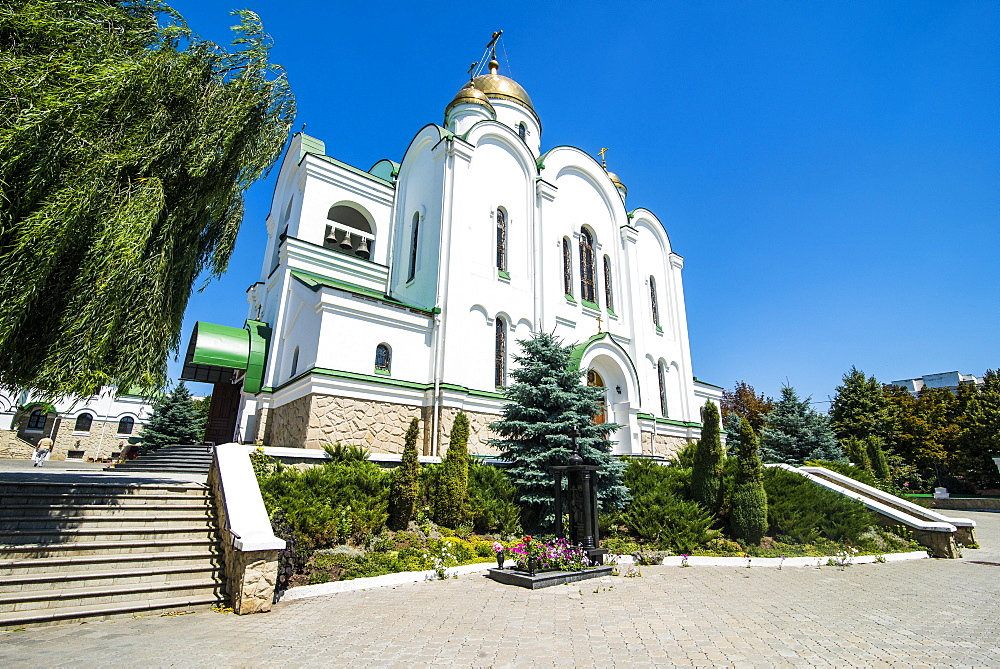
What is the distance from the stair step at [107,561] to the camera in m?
5.62

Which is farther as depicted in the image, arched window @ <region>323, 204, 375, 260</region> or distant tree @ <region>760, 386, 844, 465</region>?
distant tree @ <region>760, 386, 844, 465</region>

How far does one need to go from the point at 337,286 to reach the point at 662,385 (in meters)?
14.0

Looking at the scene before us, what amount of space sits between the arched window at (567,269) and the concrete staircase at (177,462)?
12.9 metres

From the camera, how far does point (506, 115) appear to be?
23719 millimetres

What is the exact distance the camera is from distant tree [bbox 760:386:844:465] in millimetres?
21594

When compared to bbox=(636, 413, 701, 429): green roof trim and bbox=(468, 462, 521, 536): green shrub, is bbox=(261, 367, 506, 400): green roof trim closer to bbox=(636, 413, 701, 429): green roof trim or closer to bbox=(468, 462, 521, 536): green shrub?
bbox=(468, 462, 521, 536): green shrub

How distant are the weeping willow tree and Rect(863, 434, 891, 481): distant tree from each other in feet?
76.9

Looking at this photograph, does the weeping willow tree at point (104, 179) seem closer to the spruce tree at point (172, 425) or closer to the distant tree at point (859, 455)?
the spruce tree at point (172, 425)

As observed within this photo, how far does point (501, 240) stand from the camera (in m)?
17.6

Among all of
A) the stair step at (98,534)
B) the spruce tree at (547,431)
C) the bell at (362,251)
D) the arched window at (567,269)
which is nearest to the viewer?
the stair step at (98,534)

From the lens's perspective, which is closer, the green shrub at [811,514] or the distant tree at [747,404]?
the green shrub at [811,514]

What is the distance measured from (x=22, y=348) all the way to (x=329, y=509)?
187 inches

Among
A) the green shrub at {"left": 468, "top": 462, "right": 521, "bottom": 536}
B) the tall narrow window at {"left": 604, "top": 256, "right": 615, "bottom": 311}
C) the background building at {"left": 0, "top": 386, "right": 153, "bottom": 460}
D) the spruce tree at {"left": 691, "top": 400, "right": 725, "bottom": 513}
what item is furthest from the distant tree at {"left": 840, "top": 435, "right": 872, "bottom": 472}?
the background building at {"left": 0, "top": 386, "right": 153, "bottom": 460}

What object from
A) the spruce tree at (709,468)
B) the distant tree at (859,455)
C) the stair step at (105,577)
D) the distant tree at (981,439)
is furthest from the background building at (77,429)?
the distant tree at (981,439)
